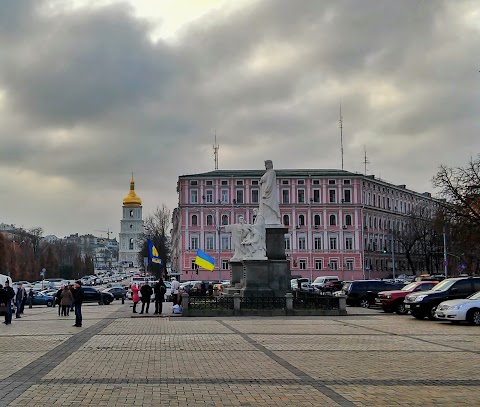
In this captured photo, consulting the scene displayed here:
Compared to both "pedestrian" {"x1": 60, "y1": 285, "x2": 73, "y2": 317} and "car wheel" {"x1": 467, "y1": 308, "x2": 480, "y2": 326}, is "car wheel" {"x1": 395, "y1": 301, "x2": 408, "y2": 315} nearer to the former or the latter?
"car wheel" {"x1": 467, "y1": 308, "x2": 480, "y2": 326}

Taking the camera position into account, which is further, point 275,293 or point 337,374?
point 275,293

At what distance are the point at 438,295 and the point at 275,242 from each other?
8.94m

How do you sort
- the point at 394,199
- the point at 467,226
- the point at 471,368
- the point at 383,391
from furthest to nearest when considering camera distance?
the point at 394,199 → the point at 467,226 → the point at 471,368 → the point at 383,391

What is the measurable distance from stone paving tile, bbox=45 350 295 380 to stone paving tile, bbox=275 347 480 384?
742 millimetres

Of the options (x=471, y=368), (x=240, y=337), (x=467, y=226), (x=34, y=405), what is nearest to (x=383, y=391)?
(x=471, y=368)

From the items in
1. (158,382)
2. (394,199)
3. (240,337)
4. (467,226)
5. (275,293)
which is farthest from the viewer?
(394,199)

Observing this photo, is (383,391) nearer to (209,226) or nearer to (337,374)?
(337,374)

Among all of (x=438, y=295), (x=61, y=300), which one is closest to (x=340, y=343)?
(x=438, y=295)

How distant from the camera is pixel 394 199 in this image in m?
117

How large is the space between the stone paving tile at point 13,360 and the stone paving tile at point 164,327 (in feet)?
19.6

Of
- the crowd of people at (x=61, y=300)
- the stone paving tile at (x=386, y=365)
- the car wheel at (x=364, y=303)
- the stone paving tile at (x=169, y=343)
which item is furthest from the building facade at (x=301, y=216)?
the stone paving tile at (x=386, y=365)

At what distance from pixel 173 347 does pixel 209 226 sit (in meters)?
83.2

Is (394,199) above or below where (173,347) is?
above

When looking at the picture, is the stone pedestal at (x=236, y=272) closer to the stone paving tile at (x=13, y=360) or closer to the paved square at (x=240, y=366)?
the paved square at (x=240, y=366)
